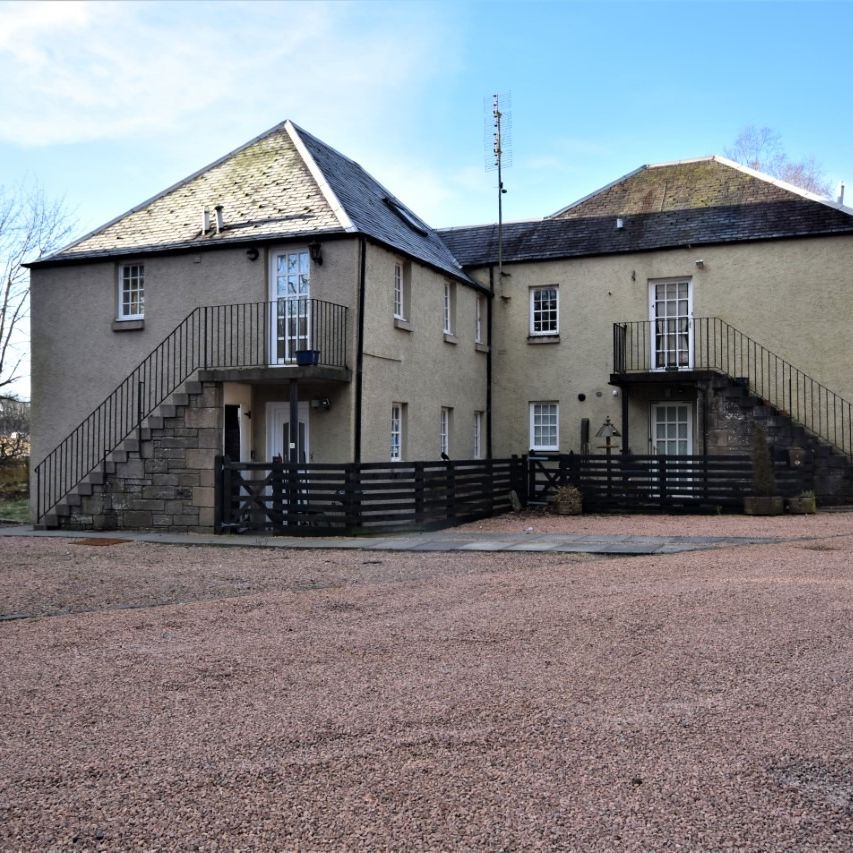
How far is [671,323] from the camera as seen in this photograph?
75.4 ft

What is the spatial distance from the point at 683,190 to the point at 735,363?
17.0ft

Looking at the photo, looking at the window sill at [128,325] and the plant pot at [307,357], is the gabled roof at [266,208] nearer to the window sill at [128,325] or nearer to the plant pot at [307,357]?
the window sill at [128,325]

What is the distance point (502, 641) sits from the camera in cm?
744

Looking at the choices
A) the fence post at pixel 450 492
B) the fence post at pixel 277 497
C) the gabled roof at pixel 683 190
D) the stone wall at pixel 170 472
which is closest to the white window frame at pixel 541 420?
the gabled roof at pixel 683 190

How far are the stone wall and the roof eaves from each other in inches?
154

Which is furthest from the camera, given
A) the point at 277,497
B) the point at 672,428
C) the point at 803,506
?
the point at 672,428

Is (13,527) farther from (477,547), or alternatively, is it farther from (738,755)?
(738,755)

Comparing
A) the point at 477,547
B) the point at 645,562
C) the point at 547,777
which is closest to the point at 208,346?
the point at 477,547

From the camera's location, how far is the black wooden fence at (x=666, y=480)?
19.3 m

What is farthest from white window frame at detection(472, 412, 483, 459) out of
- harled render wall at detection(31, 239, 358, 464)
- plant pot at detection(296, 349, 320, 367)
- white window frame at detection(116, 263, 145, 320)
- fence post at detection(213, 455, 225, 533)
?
fence post at detection(213, 455, 225, 533)

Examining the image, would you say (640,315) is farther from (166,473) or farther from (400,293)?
(166,473)

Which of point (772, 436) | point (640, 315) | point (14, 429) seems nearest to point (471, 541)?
point (772, 436)

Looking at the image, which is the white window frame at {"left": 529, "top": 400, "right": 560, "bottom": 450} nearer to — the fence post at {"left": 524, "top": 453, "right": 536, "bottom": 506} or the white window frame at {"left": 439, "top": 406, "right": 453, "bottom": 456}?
the white window frame at {"left": 439, "top": 406, "right": 453, "bottom": 456}

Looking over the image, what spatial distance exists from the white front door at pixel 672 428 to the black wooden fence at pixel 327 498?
26.2ft
